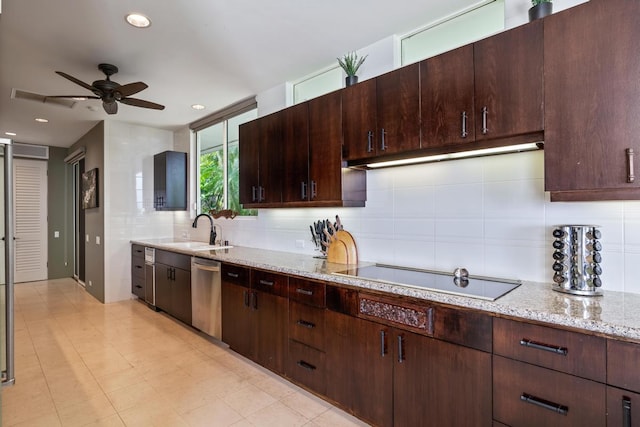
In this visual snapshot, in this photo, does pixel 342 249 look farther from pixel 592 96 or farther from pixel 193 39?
pixel 193 39

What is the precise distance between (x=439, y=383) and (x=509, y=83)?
155 cm

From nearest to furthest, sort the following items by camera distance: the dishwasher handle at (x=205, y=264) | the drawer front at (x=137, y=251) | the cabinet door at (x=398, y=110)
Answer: the cabinet door at (x=398, y=110), the dishwasher handle at (x=205, y=264), the drawer front at (x=137, y=251)

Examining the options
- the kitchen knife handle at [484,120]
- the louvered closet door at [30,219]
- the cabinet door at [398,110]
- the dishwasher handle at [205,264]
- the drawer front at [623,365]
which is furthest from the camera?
the louvered closet door at [30,219]

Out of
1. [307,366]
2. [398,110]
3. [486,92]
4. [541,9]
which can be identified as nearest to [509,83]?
[486,92]

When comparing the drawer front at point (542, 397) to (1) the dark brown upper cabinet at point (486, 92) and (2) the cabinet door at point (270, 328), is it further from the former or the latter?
(2) the cabinet door at point (270, 328)

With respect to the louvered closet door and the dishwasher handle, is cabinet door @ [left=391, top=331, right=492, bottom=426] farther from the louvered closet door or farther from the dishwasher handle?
the louvered closet door

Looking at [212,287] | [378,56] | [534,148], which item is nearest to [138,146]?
[212,287]

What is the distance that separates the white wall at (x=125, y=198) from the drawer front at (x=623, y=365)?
5611 millimetres

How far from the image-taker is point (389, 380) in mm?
1884

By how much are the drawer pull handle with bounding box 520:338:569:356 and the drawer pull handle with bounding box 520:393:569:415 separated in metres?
0.21

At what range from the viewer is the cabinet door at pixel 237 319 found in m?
2.88

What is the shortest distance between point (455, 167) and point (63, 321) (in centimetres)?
479

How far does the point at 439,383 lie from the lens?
1.68 metres

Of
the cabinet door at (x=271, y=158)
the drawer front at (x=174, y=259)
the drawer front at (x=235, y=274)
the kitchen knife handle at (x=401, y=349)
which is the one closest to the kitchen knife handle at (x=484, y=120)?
the kitchen knife handle at (x=401, y=349)
